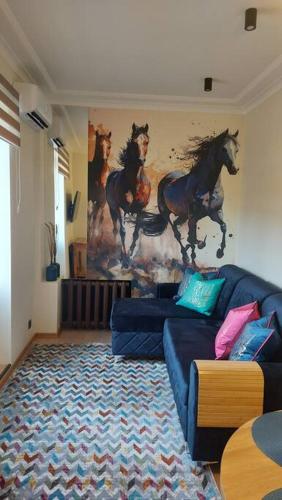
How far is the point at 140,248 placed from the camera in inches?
163

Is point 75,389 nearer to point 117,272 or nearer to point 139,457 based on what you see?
point 139,457

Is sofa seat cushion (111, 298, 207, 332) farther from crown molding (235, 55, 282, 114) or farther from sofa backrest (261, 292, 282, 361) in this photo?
crown molding (235, 55, 282, 114)

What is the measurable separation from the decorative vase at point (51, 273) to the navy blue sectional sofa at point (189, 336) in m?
0.73

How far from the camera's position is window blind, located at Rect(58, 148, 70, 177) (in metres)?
3.93

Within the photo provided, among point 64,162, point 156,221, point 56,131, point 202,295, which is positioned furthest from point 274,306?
point 56,131

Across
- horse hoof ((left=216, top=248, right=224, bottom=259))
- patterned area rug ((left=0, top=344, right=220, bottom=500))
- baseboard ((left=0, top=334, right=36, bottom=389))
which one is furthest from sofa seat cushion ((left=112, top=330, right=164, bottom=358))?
horse hoof ((left=216, top=248, right=224, bottom=259))

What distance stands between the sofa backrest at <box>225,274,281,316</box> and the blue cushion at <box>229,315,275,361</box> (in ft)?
1.40

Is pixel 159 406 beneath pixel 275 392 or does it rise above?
beneath

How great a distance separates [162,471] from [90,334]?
217 centimetres

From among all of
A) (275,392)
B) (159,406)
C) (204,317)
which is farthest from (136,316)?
(275,392)

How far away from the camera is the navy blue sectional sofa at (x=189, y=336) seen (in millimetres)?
1921

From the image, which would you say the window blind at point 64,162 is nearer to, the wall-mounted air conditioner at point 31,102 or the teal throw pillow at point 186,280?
the wall-mounted air conditioner at point 31,102

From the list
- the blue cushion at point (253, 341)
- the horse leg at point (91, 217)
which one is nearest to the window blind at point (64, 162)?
the horse leg at point (91, 217)

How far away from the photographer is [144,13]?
2.17 meters
